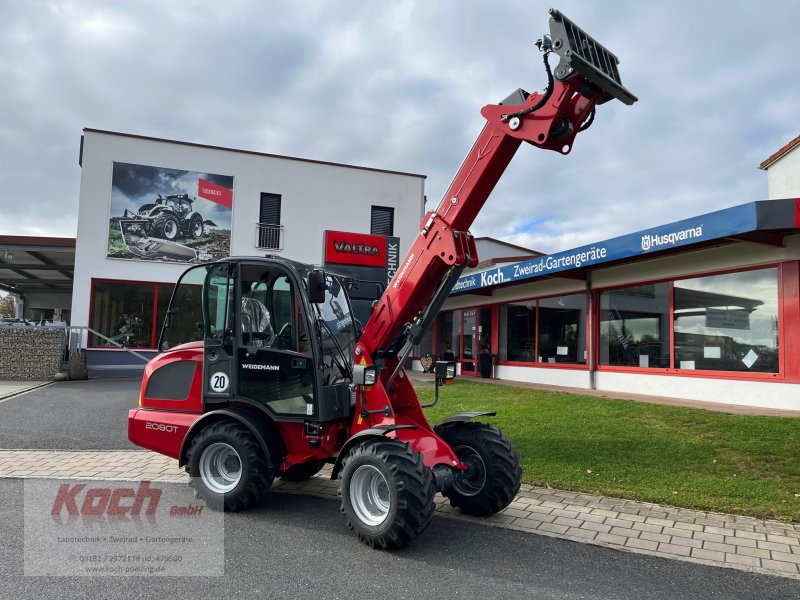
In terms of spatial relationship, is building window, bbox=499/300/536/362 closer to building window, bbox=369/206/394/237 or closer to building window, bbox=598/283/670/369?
building window, bbox=598/283/670/369

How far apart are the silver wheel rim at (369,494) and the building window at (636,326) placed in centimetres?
948

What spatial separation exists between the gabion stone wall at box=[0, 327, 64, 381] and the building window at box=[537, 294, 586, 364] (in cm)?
1428

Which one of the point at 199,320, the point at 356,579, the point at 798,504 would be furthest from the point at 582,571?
the point at 199,320

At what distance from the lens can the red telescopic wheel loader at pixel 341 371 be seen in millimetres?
4562

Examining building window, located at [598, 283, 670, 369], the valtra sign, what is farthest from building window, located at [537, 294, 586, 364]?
the valtra sign

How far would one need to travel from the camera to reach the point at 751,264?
10.6 metres

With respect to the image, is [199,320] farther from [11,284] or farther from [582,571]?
[11,284]

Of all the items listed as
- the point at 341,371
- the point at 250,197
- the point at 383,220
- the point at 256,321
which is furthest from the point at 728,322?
the point at 250,197

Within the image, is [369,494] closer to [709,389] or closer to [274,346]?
[274,346]

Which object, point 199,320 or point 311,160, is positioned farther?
point 311,160

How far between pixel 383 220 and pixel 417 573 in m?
20.2

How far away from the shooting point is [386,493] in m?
4.55

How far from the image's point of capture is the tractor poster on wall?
2008cm

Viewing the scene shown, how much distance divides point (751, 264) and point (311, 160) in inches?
635
